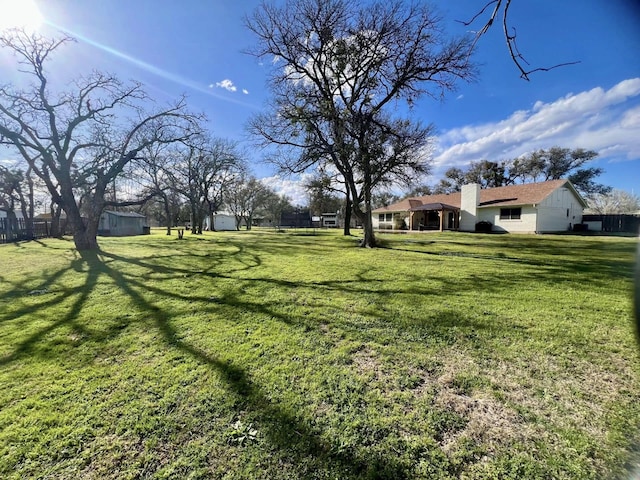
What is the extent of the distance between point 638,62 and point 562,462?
8.70 feet

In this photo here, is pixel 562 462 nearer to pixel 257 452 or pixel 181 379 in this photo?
pixel 257 452

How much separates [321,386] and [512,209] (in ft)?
83.4

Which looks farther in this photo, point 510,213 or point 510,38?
point 510,213

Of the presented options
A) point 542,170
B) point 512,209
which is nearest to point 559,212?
point 512,209

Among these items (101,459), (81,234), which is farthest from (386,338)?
(81,234)

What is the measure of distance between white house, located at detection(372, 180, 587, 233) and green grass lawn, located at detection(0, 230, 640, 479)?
1935 centimetres

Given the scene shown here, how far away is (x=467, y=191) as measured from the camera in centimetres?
2492

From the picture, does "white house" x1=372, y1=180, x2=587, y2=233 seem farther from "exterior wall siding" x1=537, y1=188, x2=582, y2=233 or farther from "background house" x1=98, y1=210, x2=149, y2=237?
"background house" x1=98, y1=210, x2=149, y2=237

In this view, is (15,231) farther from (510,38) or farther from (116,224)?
(510,38)

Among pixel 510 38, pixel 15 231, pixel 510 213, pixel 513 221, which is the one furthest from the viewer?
pixel 510 213

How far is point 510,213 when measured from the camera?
73.3 feet

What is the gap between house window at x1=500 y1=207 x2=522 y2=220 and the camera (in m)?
21.7

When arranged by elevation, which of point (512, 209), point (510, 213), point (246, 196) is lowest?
point (510, 213)

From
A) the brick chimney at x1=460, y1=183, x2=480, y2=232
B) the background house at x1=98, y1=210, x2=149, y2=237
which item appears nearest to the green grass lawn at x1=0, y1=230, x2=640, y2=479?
the brick chimney at x1=460, y1=183, x2=480, y2=232
